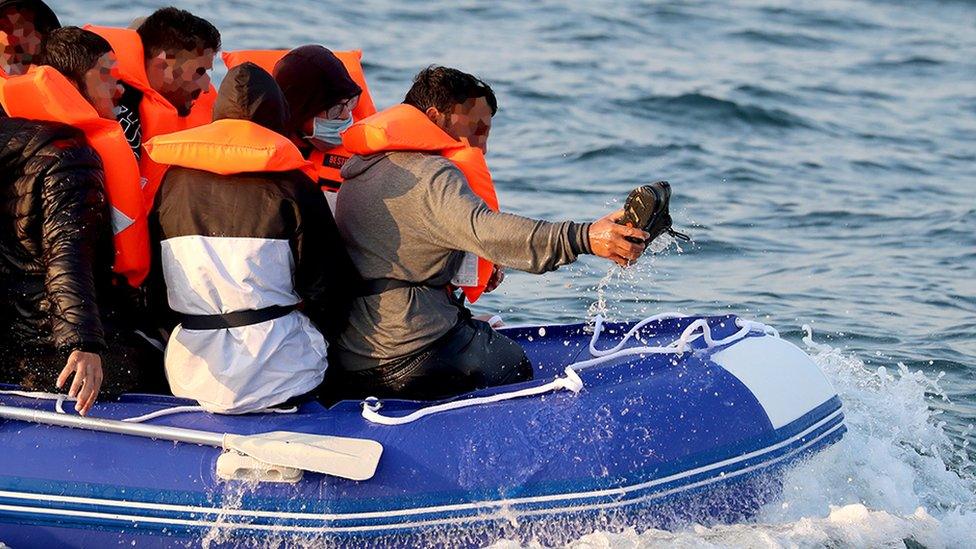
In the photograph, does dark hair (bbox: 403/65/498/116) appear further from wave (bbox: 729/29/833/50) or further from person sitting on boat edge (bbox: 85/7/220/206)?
wave (bbox: 729/29/833/50)

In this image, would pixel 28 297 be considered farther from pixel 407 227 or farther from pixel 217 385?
pixel 407 227

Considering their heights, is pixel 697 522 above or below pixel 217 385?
below

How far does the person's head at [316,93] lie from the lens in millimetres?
5047

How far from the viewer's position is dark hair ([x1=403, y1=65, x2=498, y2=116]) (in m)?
4.66

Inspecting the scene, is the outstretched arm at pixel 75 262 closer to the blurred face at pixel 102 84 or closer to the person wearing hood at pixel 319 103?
the blurred face at pixel 102 84

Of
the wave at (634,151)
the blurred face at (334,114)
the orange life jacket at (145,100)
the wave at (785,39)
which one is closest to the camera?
the orange life jacket at (145,100)

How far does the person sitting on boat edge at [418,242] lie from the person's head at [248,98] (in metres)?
0.33

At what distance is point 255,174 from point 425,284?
0.67 meters

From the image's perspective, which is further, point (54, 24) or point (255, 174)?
point (54, 24)

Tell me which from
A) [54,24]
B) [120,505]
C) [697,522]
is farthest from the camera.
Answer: [54,24]

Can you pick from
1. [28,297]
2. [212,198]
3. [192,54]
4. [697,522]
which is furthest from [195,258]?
[697,522]

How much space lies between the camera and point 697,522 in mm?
4633

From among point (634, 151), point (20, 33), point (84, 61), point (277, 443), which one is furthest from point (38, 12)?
point (634, 151)

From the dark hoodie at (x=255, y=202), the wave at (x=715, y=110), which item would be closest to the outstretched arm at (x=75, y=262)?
the dark hoodie at (x=255, y=202)
